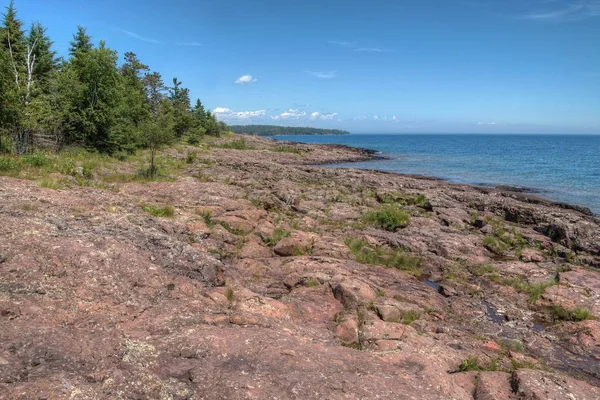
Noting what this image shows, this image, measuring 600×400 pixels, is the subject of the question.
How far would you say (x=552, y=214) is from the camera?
29062 mm

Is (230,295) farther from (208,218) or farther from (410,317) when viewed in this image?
(208,218)

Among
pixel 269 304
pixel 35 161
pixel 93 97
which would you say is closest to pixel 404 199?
pixel 269 304

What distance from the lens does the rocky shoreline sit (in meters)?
7.30

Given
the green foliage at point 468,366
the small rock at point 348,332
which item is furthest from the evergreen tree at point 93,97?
the green foliage at point 468,366

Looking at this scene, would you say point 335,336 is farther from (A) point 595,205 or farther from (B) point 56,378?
(A) point 595,205

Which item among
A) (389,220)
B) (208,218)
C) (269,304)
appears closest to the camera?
(269,304)

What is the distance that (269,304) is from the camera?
1122 centimetres

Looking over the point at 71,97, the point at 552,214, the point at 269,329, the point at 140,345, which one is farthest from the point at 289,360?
the point at 71,97

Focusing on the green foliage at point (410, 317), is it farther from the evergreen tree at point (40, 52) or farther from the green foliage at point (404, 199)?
the evergreen tree at point (40, 52)

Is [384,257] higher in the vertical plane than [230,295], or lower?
lower

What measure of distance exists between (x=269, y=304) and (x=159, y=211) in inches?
348

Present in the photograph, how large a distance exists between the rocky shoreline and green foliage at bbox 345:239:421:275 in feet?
0.30

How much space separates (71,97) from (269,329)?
32783mm

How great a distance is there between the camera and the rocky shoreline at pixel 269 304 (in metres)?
7.30
